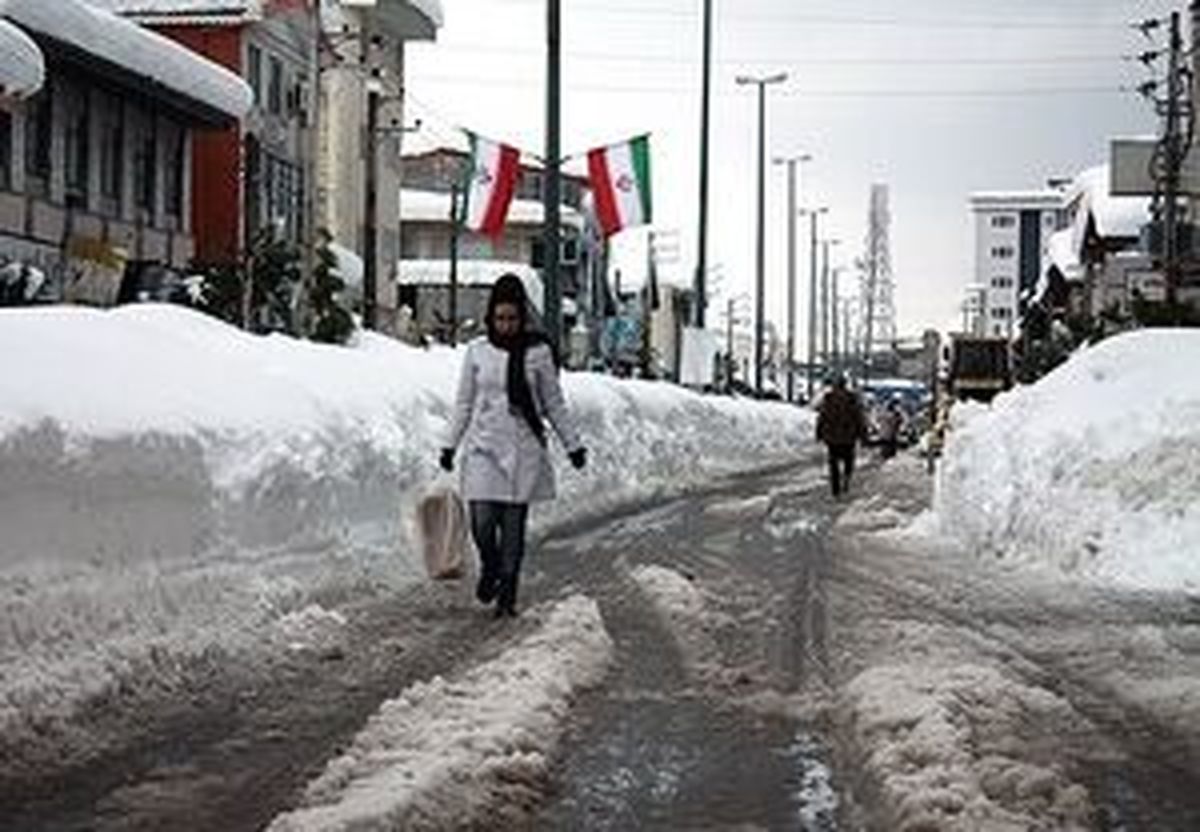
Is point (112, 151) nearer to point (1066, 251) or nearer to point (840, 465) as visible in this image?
point (840, 465)

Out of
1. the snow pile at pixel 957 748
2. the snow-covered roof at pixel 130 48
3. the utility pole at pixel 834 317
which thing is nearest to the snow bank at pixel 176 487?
the snow pile at pixel 957 748

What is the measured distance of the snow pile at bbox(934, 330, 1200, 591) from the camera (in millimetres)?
12820

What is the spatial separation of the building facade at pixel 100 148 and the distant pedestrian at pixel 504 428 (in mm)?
14119

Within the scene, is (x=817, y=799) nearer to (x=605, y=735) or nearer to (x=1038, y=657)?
(x=605, y=735)

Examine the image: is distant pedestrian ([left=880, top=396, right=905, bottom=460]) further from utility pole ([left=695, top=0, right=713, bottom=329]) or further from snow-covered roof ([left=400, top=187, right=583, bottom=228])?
snow-covered roof ([left=400, top=187, right=583, bottom=228])

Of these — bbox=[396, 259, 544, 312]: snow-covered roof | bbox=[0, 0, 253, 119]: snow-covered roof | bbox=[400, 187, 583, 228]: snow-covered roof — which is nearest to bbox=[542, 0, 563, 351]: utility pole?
bbox=[0, 0, 253, 119]: snow-covered roof

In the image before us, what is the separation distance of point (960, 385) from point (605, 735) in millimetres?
37965

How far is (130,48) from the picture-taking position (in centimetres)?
3112

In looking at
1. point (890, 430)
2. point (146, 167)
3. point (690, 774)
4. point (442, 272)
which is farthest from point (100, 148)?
point (442, 272)

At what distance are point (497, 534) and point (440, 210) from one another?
77.1 m

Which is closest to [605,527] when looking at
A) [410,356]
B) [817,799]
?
[410,356]

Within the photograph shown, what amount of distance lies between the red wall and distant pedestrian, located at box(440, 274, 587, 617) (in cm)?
3343

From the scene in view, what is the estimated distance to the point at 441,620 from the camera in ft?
34.6

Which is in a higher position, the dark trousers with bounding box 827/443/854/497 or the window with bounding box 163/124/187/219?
the window with bounding box 163/124/187/219
